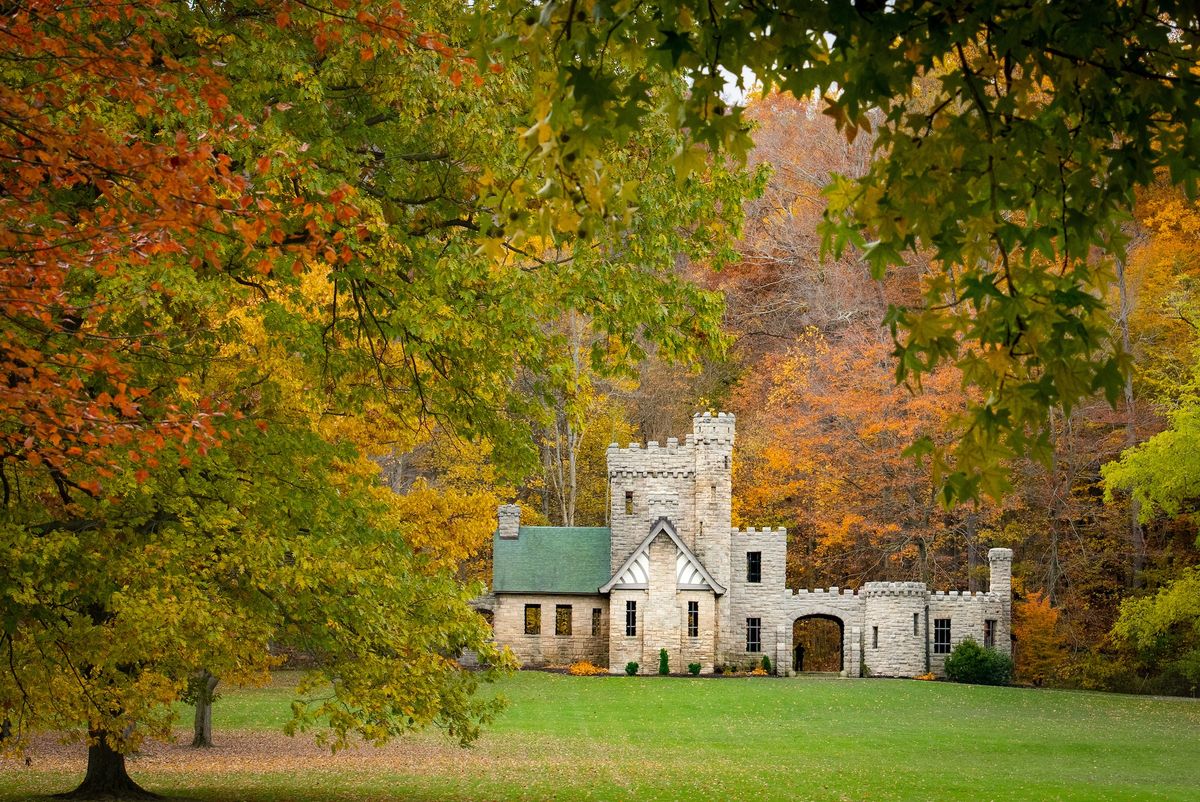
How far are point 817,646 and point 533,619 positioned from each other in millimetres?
11204

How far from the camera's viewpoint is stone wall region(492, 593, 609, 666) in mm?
41344

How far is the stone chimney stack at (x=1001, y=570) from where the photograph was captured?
40219 mm

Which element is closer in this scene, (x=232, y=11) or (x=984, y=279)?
(x=984, y=279)

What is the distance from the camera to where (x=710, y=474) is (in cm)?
4178

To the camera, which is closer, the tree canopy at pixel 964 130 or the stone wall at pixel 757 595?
the tree canopy at pixel 964 130

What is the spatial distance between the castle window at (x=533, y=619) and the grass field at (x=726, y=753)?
5.83m

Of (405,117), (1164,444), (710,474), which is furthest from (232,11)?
(710,474)

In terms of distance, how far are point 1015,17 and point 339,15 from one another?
6231 millimetres

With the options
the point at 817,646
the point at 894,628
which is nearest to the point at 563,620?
the point at 894,628

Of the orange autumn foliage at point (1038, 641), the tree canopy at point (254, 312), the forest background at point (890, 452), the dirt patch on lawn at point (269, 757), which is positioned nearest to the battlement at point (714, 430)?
the forest background at point (890, 452)

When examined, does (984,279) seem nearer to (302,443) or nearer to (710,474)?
(302,443)

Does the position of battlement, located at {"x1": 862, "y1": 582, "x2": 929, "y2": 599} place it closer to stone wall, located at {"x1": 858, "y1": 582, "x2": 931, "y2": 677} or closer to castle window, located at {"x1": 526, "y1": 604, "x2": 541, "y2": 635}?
stone wall, located at {"x1": 858, "y1": 582, "x2": 931, "y2": 677}

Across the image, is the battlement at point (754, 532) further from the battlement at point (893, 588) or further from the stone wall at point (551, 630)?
the stone wall at point (551, 630)

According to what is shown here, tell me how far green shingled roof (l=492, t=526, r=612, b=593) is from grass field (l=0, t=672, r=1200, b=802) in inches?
223
